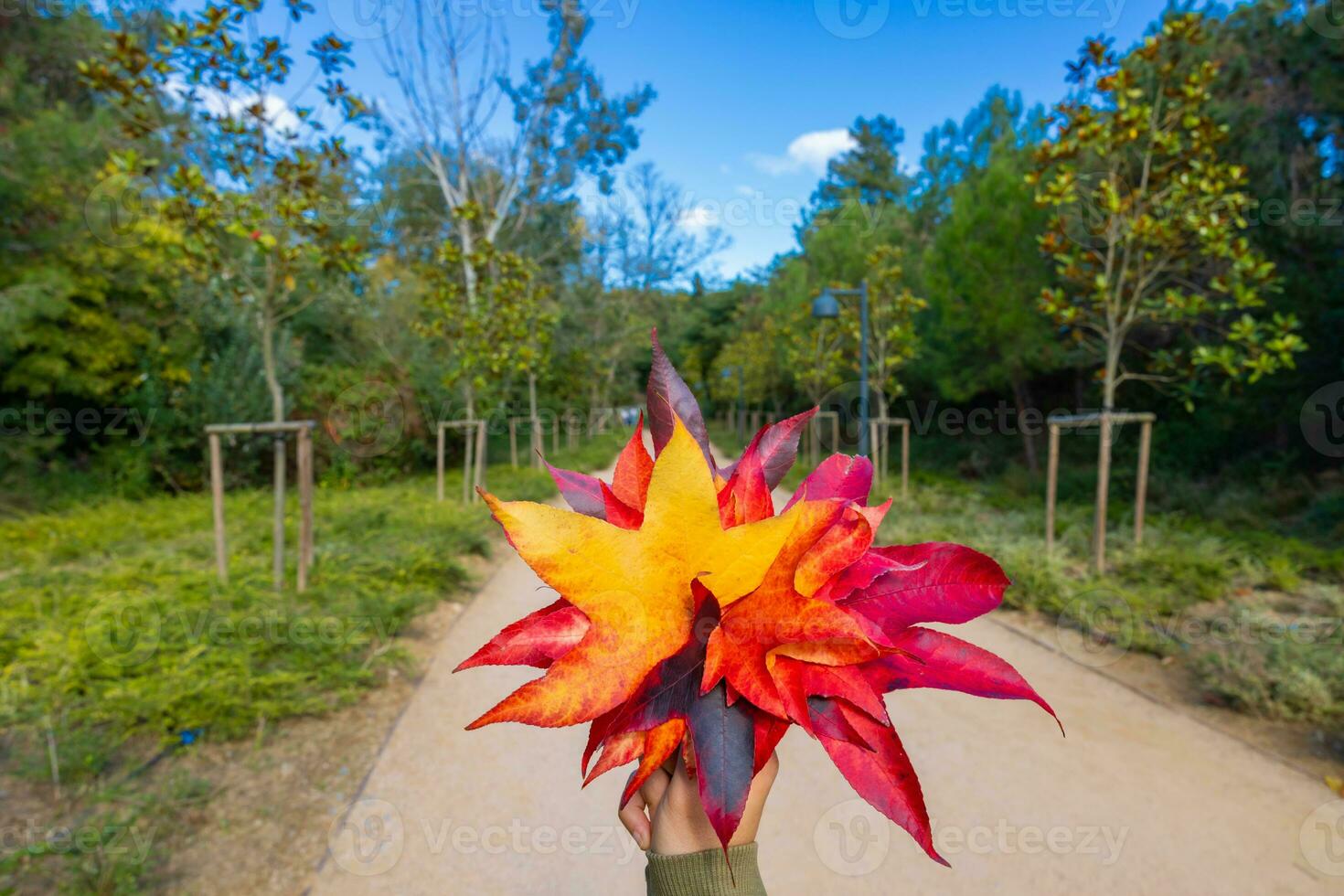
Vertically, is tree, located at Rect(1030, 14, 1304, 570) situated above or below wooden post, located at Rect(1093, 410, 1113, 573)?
above

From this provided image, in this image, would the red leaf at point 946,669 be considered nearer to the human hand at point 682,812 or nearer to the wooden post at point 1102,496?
the human hand at point 682,812

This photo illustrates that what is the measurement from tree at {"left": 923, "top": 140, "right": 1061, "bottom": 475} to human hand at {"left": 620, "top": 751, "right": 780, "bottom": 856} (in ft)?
31.8

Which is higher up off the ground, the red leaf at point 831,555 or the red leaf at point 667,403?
the red leaf at point 667,403

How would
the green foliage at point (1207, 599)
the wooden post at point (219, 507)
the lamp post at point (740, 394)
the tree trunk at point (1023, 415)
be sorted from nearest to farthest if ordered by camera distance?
the green foliage at point (1207, 599)
the wooden post at point (219, 507)
the tree trunk at point (1023, 415)
the lamp post at point (740, 394)

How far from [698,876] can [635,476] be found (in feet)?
1.57

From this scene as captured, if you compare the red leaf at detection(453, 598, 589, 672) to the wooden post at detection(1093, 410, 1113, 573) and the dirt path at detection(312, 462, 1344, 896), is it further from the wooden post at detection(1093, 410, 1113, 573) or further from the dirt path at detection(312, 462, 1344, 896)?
the wooden post at detection(1093, 410, 1113, 573)

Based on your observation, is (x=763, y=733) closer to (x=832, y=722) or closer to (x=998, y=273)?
(x=832, y=722)

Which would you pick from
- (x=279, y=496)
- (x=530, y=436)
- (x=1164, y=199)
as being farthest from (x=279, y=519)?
(x=530, y=436)

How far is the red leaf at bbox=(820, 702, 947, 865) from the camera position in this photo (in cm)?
66

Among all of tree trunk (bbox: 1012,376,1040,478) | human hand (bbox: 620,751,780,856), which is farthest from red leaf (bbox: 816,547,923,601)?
tree trunk (bbox: 1012,376,1040,478)

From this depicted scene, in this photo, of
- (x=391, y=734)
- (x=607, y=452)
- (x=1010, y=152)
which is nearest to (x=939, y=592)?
(x=391, y=734)

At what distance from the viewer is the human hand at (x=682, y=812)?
0.80 metres

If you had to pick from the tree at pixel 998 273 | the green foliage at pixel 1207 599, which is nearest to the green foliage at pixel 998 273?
the tree at pixel 998 273

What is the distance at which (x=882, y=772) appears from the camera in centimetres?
68
